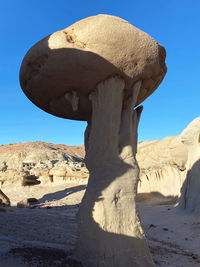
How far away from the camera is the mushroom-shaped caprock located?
3.13 meters

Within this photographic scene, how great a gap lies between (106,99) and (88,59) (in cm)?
65

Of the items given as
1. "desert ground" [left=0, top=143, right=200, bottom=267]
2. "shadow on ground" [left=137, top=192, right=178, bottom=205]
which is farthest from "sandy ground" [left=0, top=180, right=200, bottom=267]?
"shadow on ground" [left=137, top=192, right=178, bottom=205]

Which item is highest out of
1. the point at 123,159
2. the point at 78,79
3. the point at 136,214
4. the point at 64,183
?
the point at 78,79

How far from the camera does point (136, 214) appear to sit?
3305 millimetres

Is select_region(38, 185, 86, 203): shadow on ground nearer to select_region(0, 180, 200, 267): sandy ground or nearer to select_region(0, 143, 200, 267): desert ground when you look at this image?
select_region(0, 143, 200, 267): desert ground

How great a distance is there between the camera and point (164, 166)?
12828 mm

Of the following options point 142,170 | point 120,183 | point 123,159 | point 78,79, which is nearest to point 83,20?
point 78,79

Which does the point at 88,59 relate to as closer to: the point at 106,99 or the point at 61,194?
the point at 106,99

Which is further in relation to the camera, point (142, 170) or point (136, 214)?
point (142, 170)

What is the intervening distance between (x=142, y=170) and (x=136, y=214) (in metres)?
11.8

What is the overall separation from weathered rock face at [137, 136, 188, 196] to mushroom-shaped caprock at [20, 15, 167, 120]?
849 cm

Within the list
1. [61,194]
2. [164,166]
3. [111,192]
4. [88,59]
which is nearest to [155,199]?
[164,166]

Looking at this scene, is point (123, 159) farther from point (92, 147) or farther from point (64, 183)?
point (64, 183)

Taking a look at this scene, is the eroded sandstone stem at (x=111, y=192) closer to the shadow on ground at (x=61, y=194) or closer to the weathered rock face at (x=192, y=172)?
the weathered rock face at (x=192, y=172)
